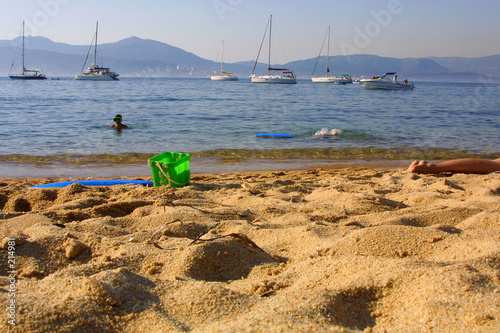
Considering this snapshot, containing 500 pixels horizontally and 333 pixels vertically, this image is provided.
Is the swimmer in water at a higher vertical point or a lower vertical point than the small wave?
lower

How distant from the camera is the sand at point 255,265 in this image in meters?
1.65

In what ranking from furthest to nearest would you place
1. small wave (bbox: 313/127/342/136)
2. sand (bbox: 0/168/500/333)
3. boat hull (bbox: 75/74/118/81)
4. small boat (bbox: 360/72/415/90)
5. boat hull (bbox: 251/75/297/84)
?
boat hull (bbox: 75/74/118/81) < boat hull (bbox: 251/75/297/84) < small boat (bbox: 360/72/415/90) < small wave (bbox: 313/127/342/136) < sand (bbox: 0/168/500/333)

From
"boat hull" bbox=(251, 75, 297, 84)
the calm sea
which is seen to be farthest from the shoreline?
"boat hull" bbox=(251, 75, 297, 84)

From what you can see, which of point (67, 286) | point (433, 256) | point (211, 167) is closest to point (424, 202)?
point (433, 256)

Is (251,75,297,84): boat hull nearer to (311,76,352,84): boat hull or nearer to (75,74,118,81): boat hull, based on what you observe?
(311,76,352,84): boat hull

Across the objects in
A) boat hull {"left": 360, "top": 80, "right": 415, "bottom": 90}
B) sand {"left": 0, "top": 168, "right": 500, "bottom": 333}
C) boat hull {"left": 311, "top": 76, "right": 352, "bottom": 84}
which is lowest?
sand {"left": 0, "top": 168, "right": 500, "bottom": 333}

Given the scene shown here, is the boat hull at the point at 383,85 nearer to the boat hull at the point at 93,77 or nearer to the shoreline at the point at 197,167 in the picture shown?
the shoreline at the point at 197,167

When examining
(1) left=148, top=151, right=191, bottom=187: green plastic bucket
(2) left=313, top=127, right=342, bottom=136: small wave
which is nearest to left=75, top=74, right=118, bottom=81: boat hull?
(2) left=313, top=127, right=342, bottom=136: small wave

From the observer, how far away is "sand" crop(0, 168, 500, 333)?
165 centimetres

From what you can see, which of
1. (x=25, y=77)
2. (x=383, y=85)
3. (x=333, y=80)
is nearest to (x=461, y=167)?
(x=383, y=85)

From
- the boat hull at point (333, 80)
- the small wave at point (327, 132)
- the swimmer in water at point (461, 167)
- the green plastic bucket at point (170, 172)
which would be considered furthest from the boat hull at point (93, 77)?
the swimmer in water at point (461, 167)

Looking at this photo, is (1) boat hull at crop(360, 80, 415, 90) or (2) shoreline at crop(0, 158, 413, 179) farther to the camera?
(1) boat hull at crop(360, 80, 415, 90)

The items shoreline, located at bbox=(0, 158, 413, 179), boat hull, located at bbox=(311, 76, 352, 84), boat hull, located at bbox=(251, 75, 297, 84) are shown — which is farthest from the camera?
boat hull, located at bbox=(311, 76, 352, 84)

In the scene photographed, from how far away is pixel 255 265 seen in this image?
7.92 feet
